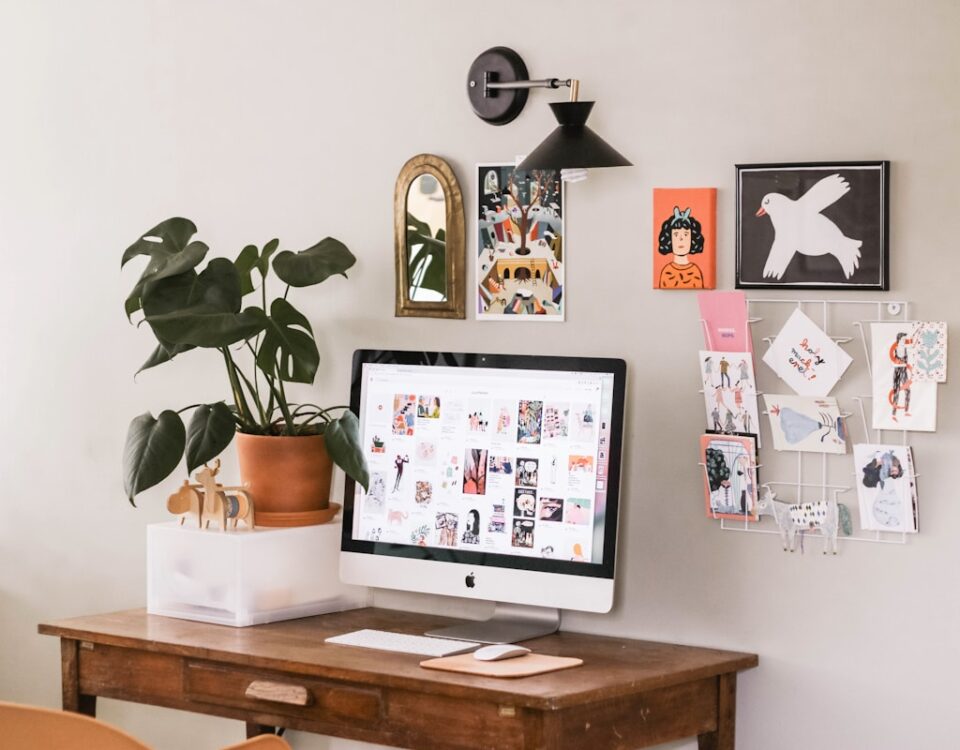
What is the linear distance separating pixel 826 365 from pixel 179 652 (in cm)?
117

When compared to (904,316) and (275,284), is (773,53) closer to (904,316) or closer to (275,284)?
(904,316)

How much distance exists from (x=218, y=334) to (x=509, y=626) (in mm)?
714

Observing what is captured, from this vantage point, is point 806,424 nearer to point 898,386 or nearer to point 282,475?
point 898,386

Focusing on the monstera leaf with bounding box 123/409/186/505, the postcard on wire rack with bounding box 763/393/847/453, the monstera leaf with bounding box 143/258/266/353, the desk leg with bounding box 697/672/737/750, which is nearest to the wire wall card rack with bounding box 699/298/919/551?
the postcard on wire rack with bounding box 763/393/847/453

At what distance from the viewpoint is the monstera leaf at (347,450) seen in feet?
7.72

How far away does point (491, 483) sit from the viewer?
2299 millimetres

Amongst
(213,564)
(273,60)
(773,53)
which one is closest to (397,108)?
(273,60)

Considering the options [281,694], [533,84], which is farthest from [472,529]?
[533,84]

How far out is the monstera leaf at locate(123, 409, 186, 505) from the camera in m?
2.31

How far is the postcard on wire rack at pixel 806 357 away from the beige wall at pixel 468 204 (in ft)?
0.45

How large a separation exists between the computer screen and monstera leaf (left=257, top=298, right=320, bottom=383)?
9 cm

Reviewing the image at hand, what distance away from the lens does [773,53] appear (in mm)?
2213

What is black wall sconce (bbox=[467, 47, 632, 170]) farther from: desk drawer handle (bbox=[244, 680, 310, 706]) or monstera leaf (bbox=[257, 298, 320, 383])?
desk drawer handle (bbox=[244, 680, 310, 706])

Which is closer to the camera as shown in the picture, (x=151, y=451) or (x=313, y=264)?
(x=151, y=451)
